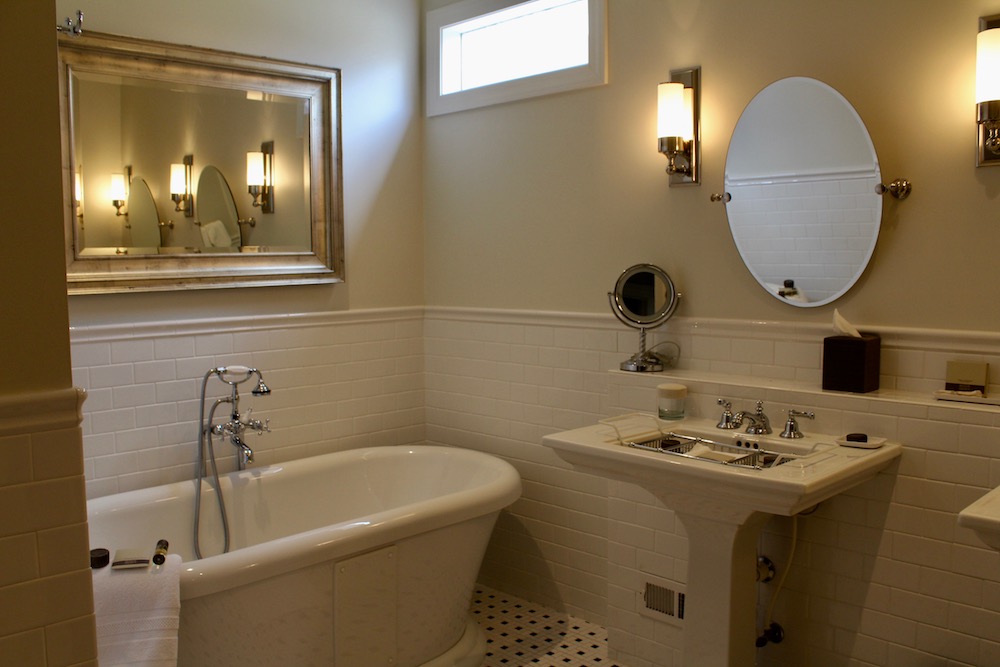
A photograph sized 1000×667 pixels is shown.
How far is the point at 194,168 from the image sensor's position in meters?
3.50

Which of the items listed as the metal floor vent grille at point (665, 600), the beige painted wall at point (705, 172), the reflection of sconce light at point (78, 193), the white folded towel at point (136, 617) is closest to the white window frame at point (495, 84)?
the beige painted wall at point (705, 172)

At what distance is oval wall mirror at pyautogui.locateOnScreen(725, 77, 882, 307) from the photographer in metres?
2.81

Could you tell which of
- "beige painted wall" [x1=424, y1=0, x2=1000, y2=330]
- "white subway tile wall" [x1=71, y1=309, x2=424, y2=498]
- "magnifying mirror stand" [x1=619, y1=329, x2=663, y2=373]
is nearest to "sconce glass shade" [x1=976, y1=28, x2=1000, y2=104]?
"beige painted wall" [x1=424, y1=0, x2=1000, y2=330]

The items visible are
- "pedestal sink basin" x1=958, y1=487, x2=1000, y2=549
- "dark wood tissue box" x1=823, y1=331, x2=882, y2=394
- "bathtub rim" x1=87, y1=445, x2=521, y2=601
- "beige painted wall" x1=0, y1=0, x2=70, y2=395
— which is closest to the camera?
"beige painted wall" x1=0, y1=0, x2=70, y2=395

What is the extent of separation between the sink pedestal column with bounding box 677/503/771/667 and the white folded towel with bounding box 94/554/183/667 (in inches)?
58.6

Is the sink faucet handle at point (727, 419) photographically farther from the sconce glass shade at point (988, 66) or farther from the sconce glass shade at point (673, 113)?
the sconce glass shade at point (988, 66)

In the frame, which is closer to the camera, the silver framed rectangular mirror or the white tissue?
the white tissue

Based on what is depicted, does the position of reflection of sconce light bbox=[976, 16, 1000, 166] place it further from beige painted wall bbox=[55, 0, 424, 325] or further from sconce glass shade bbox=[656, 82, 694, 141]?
beige painted wall bbox=[55, 0, 424, 325]

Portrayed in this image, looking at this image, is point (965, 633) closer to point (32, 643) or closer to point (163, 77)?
point (32, 643)

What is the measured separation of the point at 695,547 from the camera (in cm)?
269

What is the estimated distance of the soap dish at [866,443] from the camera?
2.59 meters

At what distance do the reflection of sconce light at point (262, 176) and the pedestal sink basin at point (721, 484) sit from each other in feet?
5.68

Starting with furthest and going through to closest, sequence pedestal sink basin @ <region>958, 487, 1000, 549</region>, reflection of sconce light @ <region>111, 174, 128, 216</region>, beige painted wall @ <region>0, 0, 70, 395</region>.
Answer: reflection of sconce light @ <region>111, 174, 128, 216</region>
pedestal sink basin @ <region>958, 487, 1000, 549</region>
beige painted wall @ <region>0, 0, 70, 395</region>

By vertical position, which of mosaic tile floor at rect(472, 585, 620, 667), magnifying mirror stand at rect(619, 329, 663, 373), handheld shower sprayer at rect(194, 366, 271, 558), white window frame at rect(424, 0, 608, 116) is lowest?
mosaic tile floor at rect(472, 585, 620, 667)
